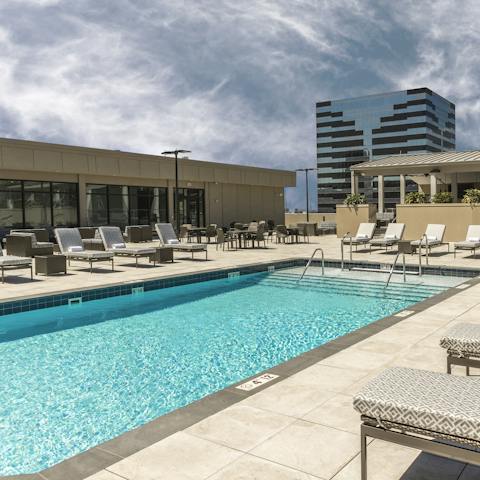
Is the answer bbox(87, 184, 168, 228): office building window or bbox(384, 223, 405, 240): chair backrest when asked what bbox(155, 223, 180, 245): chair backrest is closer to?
bbox(384, 223, 405, 240): chair backrest

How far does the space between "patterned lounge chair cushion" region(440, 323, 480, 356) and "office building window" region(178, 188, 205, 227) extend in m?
25.8

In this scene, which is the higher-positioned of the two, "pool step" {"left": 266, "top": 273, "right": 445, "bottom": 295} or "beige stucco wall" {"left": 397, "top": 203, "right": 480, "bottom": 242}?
"beige stucco wall" {"left": 397, "top": 203, "right": 480, "bottom": 242}

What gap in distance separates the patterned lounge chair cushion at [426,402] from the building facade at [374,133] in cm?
10600

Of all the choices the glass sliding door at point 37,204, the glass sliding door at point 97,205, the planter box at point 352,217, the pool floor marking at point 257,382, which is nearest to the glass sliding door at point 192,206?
the glass sliding door at point 97,205

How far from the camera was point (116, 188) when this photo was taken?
25.5 metres

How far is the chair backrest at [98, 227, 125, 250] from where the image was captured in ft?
44.6

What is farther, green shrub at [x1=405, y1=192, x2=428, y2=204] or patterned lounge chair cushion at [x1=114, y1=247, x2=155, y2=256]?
green shrub at [x1=405, y1=192, x2=428, y2=204]

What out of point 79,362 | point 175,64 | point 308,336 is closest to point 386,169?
point 175,64

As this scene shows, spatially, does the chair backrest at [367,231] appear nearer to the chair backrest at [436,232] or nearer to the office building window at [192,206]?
the chair backrest at [436,232]

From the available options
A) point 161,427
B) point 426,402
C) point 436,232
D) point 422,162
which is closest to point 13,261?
point 161,427

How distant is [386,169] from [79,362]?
802 inches

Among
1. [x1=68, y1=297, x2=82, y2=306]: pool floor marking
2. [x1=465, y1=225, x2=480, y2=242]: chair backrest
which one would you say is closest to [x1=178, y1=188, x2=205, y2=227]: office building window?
[x1=465, y1=225, x2=480, y2=242]: chair backrest

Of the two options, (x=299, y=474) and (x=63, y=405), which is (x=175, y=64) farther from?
(x=299, y=474)

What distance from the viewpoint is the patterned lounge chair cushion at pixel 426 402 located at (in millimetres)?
2287
